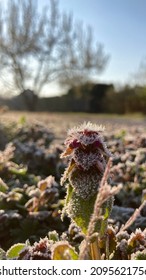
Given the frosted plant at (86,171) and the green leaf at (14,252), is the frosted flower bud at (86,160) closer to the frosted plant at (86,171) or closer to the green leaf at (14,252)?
the frosted plant at (86,171)

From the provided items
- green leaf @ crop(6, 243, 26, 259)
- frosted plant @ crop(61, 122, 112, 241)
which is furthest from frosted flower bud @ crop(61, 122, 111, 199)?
green leaf @ crop(6, 243, 26, 259)

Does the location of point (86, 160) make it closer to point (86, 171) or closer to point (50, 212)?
point (86, 171)

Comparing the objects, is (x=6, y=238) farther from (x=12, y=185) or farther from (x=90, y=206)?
(x=90, y=206)

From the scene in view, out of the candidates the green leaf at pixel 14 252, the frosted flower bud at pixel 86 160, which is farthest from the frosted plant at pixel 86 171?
the green leaf at pixel 14 252

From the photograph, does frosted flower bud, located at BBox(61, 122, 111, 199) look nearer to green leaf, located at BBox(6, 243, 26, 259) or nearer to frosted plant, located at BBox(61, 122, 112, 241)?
frosted plant, located at BBox(61, 122, 112, 241)

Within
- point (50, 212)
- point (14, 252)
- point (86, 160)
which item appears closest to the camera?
point (86, 160)

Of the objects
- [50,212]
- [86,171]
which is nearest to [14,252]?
[86,171]

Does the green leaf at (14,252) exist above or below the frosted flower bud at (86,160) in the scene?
below
